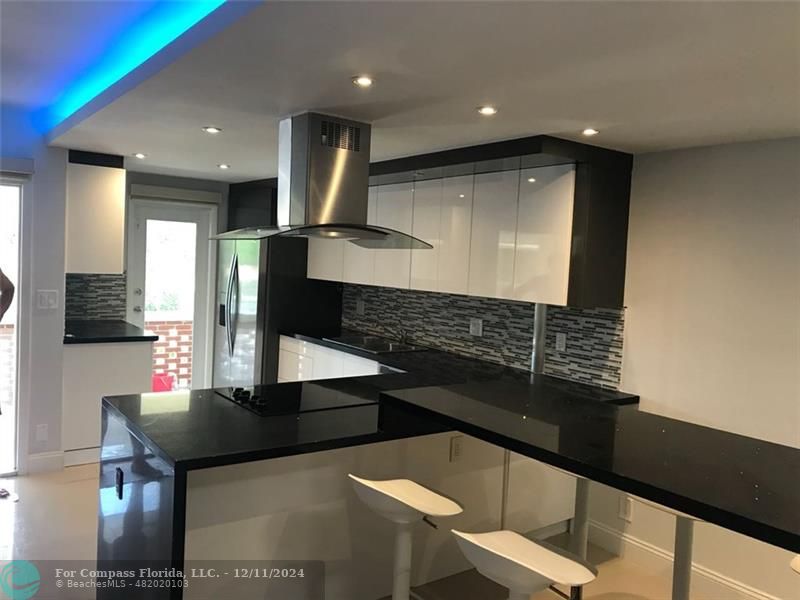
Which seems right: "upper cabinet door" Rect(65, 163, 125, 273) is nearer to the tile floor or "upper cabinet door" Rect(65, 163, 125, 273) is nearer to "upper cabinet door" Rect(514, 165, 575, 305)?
the tile floor

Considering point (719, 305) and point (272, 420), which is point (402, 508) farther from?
point (719, 305)

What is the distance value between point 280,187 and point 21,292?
7.74 feet

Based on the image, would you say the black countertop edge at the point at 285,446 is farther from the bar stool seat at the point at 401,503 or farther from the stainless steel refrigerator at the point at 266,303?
the stainless steel refrigerator at the point at 266,303

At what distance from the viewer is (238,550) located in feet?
7.21

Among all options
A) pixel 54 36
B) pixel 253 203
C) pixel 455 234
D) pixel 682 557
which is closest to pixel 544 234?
pixel 455 234

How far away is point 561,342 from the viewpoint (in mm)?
3674

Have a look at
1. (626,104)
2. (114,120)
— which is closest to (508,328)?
(626,104)

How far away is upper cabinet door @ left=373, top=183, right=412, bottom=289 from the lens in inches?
165

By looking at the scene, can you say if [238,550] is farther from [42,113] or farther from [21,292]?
[42,113]

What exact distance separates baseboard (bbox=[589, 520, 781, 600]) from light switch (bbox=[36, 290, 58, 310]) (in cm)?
367

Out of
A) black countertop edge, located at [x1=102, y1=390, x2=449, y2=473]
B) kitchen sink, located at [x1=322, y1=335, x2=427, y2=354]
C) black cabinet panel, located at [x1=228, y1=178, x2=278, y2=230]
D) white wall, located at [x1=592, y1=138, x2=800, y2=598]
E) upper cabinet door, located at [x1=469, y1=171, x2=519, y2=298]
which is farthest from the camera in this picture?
black cabinet panel, located at [x1=228, y1=178, x2=278, y2=230]

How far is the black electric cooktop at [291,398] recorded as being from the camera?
8.45 feet

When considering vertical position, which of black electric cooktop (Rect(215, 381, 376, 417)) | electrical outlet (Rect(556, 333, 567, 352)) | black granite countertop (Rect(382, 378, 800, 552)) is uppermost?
electrical outlet (Rect(556, 333, 567, 352))

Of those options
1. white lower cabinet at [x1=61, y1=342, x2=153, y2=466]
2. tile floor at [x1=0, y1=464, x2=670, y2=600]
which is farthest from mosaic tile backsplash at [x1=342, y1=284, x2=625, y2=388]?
white lower cabinet at [x1=61, y1=342, x2=153, y2=466]
